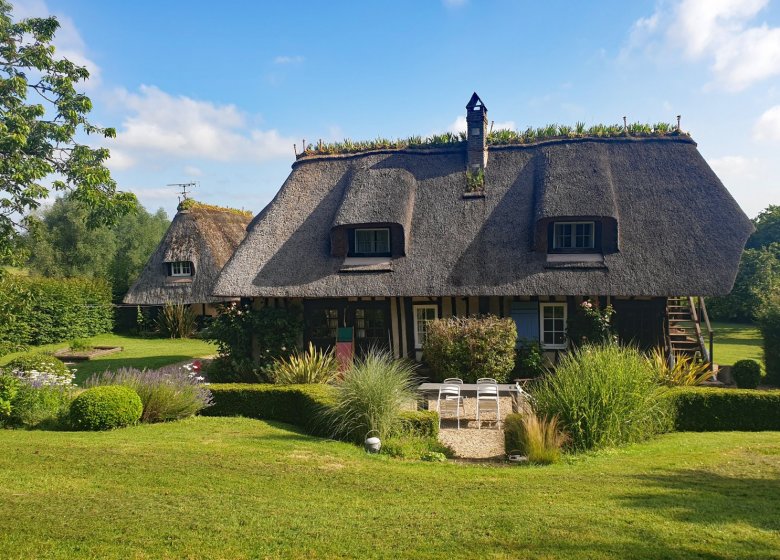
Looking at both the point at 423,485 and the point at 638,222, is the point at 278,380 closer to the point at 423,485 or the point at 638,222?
the point at 423,485

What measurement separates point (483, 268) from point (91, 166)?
9.33 metres

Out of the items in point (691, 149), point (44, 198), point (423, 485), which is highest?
point (691, 149)

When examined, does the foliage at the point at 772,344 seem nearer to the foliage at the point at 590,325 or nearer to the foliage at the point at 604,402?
the foliage at the point at 590,325

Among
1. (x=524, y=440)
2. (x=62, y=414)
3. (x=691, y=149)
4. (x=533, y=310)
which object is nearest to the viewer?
(x=524, y=440)

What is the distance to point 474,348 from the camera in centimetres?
1305

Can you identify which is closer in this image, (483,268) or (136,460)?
(136,460)

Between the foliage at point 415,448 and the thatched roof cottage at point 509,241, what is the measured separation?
5096 millimetres

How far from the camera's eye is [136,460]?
288 inches

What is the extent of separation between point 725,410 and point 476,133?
10204mm

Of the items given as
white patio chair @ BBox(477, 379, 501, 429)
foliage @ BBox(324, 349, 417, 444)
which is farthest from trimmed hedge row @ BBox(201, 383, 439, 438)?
white patio chair @ BBox(477, 379, 501, 429)

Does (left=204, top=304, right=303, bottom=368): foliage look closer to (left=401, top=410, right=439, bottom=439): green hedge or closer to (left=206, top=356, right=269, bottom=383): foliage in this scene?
(left=206, top=356, right=269, bottom=383): foliage

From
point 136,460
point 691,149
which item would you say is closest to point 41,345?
point 136,460

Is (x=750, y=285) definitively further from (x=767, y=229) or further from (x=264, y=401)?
(x=264, y=401)

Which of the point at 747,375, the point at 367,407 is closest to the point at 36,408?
the point at 367,407
